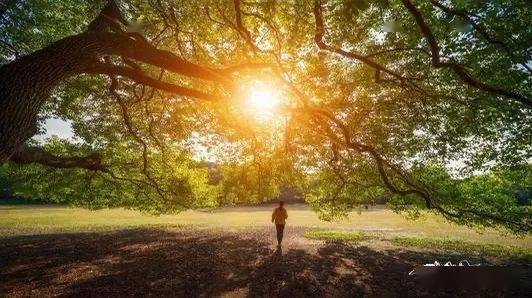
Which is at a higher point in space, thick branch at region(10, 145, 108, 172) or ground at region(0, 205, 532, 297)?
thick branch at region(10, 145, 108, 172)

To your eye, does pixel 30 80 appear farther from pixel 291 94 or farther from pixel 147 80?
pixel 291 94

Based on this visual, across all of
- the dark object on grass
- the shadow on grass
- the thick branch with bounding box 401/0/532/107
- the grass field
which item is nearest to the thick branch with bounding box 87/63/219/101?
the thick branch with bounding box 401/0/532/107

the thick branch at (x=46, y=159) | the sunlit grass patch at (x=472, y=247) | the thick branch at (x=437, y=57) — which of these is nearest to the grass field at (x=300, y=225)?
the sunlit grass patch at (x=472, y=247)

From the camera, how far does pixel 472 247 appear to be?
2644 centimetres

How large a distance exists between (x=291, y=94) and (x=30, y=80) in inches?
373

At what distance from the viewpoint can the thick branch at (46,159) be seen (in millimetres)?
10203

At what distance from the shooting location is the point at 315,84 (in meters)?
15.8

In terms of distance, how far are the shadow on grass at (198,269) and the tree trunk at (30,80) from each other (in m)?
7.68

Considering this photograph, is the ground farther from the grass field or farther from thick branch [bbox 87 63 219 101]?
thick branch [bbox 87 63 219 101]

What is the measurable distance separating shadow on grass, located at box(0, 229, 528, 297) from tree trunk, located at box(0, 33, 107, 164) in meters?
7.68

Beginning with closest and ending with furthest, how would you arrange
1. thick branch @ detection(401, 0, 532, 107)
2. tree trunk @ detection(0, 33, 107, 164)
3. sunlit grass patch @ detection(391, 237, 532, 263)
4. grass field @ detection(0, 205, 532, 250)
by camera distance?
tree trunk @ detection(0, 33, 107, 164), thick branch @ detection(401, 0, 532, 107), sunlit grass patch @ detection(391, 237, 532, 263), grass field @ detection(0, 205, 532, 250)

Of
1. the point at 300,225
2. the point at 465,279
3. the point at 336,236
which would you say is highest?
the point at 300,225

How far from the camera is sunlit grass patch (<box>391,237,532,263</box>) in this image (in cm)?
2305

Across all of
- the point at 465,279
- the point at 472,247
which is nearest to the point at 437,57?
the point at 465,279
